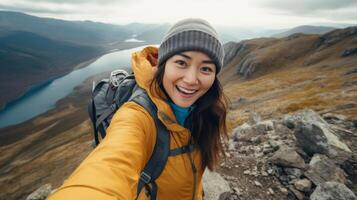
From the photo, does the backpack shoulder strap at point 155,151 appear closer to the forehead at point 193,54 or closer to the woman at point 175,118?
the woman at point 175,118

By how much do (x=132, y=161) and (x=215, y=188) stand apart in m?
6.39

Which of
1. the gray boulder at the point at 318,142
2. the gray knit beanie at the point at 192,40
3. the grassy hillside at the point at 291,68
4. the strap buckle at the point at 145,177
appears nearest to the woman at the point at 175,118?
the gray knit beanie at the point at 192,40

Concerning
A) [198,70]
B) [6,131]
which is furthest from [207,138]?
[6,131]

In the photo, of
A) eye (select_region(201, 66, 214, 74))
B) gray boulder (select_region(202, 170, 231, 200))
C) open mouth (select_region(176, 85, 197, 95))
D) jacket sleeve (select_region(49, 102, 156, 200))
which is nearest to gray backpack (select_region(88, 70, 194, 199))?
jacket sleeve (select_region(49, 102, 156, 200))

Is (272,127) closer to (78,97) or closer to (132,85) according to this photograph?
(132,85)

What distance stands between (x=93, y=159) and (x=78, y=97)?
171116mm

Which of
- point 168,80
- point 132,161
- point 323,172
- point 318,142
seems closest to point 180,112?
point 168,80

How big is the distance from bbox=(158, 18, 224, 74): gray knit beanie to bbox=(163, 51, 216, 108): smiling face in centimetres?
10

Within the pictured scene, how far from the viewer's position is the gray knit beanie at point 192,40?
4.07 m

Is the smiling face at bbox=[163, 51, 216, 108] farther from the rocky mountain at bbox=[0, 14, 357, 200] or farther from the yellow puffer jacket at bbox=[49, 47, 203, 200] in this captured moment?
the rocky mountain at bbox=[0, 14, 357, 200]

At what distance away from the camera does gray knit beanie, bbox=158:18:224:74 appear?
13.4 feet

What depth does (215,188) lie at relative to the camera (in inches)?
332

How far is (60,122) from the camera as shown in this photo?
117125 mm

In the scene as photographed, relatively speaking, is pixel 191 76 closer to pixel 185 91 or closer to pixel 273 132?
pixel 185 91
